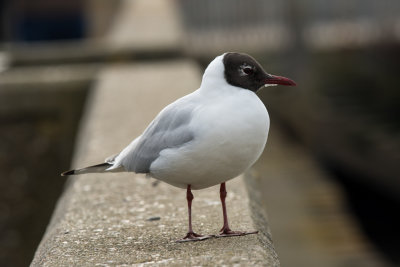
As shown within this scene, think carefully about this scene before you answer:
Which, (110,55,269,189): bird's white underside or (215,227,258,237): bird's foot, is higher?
(110,55,269,189): bird's white underside

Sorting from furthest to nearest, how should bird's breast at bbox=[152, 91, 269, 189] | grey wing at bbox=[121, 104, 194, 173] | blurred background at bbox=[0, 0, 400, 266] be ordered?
blurred background at bbox=[0, 0, 400, 266]
grey wing at bbox=[121, 104, 194, 173]
bird's breast at bbox=[152, 91, 269, 189]

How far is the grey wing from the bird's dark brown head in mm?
191

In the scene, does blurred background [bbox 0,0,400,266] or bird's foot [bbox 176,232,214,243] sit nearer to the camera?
bird's foot [bbox 176,232,214,243]

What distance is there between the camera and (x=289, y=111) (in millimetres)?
13352

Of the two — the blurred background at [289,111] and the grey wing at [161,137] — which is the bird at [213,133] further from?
the blurred background at [289,111]

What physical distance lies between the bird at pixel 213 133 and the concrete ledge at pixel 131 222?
17 centimetres

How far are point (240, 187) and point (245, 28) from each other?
10723mm

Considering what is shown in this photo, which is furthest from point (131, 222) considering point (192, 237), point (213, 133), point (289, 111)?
point (289, 111)

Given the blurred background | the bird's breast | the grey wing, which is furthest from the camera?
the blurred background

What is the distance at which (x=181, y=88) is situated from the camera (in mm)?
6473

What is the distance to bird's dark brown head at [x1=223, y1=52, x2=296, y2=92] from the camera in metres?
3.03

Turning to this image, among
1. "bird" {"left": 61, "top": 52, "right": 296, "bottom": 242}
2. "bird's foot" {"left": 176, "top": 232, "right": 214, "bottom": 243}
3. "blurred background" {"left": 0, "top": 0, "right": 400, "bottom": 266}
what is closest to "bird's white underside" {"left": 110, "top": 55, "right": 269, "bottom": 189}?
"bird" {"left": 61, "top": 52, "right": 296, "bottom": 242}

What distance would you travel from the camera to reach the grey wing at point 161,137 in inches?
117

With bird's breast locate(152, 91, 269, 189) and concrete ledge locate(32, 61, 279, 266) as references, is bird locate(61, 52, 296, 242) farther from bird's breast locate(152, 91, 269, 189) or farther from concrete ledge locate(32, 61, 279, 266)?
concrete ledge locate(32, 61, 279, 266)
